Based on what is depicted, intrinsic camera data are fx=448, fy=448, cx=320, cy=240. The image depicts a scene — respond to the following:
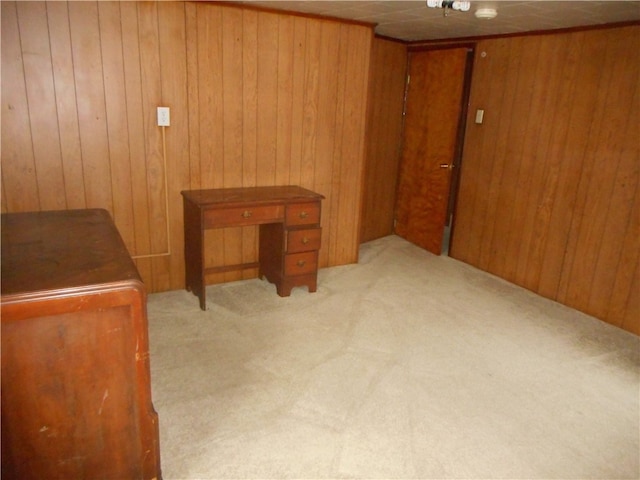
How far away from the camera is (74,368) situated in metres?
1.42

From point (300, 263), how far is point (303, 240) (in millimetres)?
189

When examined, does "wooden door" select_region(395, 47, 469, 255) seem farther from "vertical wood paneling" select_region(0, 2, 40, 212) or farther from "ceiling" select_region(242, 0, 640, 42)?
"vertical wood paneling" select_region(0, 2, 40, 212)

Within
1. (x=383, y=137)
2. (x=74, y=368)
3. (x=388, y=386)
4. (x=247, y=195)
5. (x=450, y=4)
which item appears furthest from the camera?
(x=383, y=137)

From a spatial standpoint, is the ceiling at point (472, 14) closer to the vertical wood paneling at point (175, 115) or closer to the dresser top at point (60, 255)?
the vertical wood paneling at point (175, 115)

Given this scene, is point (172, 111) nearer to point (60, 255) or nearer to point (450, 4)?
point (60, 255)

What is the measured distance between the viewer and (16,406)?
134 centimetres

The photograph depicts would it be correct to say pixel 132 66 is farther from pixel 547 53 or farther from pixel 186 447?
pixel 547 53

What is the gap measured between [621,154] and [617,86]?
1.58ft

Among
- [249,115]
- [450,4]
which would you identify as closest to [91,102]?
[249,115]

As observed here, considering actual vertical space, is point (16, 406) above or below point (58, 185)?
below

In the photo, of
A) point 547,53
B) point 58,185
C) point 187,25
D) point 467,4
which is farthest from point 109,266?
point 547,53

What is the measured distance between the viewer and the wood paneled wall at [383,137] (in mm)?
4586

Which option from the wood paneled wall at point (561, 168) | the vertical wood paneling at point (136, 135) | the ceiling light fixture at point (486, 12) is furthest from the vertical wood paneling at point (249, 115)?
the wood paneled wall at point (561, 168)

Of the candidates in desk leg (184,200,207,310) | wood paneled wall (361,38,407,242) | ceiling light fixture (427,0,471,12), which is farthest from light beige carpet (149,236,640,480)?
ceiling light fixture (427,0,471,12)
